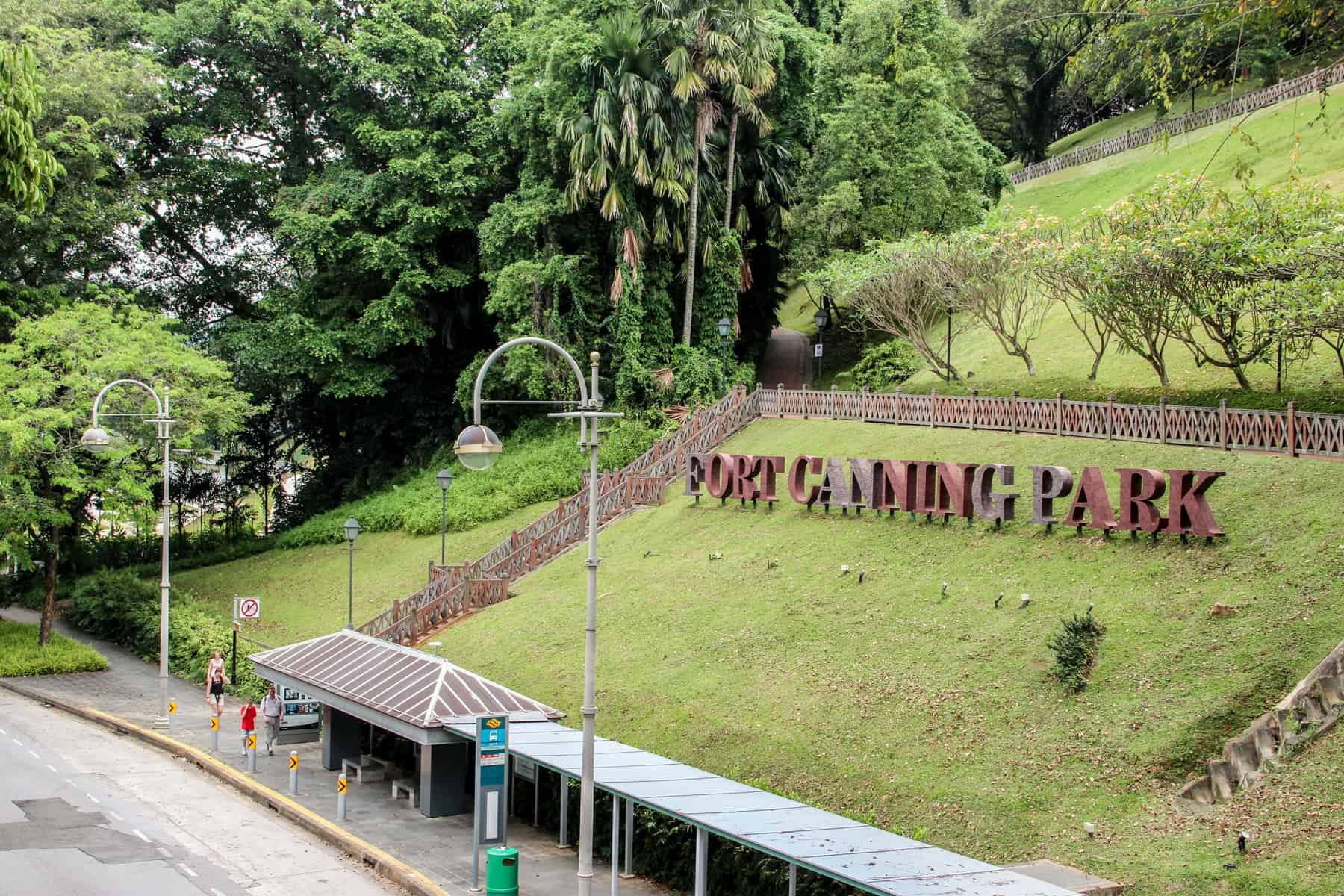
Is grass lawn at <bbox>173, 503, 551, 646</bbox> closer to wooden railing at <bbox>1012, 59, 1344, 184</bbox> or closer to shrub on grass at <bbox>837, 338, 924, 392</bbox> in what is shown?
shrub on grass at <bbox>837, 338, 924, 392</bbox>

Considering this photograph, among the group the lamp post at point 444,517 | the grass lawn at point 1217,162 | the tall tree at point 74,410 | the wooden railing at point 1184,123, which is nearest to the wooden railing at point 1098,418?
the grass lawn at point 1217,162

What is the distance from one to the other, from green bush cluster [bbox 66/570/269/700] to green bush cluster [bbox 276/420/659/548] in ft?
24.2

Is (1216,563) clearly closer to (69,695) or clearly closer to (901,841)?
(901,841)

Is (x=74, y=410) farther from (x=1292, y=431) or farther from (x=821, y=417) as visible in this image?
(x=1292, y=431)

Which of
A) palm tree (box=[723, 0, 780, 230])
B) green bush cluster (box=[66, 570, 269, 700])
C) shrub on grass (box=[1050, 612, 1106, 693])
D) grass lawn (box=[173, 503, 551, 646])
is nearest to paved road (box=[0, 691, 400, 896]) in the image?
green bush cluster (box=[66, 570, 269, 700])

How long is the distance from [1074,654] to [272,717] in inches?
694

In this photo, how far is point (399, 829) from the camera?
71.6ft

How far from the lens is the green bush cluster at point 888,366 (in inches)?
1817

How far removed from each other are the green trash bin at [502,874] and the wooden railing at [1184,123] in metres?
38.4

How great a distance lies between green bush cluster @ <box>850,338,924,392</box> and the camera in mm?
46156

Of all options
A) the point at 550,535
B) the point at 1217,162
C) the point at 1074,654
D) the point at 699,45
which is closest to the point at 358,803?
the point at 1074,654

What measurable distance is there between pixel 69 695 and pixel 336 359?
19673 mm

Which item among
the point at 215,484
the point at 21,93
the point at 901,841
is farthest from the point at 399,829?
the point at 215,484

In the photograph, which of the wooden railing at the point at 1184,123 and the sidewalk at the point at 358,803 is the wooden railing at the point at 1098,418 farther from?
the wooden railing at the point at 1184,123
